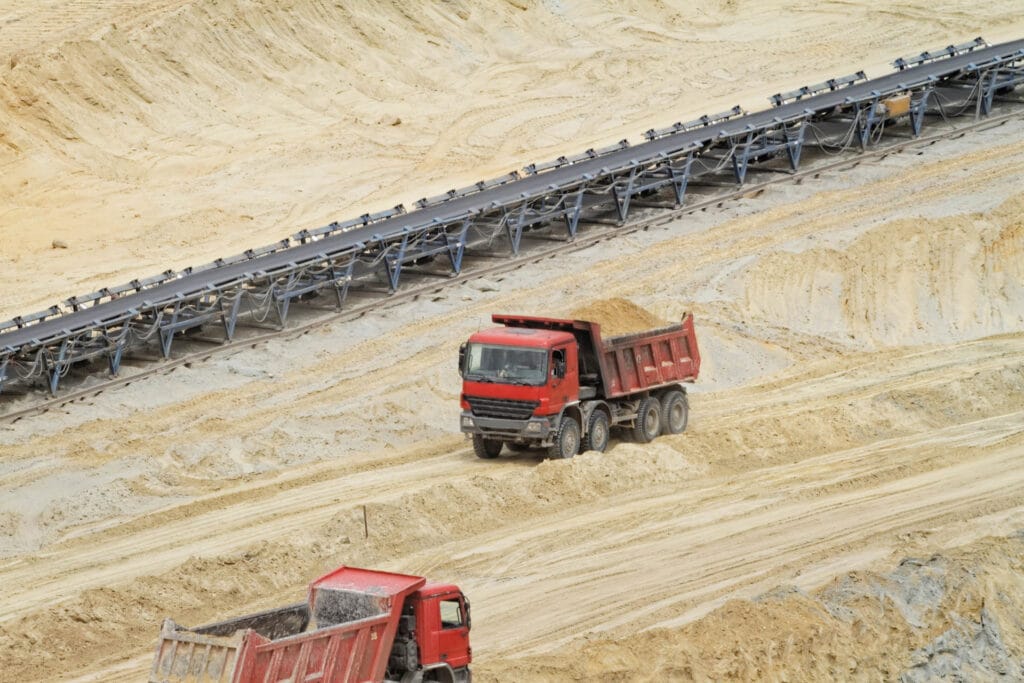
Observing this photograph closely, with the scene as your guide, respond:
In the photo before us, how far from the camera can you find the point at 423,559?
22859 millimetres

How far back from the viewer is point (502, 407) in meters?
26.5

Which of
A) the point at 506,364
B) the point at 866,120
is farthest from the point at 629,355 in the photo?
the point at 866,120

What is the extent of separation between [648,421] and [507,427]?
3.21m

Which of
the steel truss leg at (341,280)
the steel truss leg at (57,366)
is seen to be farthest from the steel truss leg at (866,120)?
the steel truss leg at (57,366)

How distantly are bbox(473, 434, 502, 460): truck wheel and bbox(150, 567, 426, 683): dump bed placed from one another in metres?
11.1

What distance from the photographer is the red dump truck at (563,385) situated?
26312 millimetres

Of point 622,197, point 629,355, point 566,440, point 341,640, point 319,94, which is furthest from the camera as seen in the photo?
point 319,94

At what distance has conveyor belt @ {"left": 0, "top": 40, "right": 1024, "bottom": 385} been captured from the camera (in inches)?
1278

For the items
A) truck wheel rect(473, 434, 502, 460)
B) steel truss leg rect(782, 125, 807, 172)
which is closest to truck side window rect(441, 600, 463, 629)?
truck wheel rect(473, 434, 502, 460)

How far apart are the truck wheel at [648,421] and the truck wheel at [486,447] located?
253 cm

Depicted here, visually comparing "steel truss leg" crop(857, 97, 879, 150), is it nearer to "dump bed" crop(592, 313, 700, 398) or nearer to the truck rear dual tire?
"dump bed" crop(592, 313, 700, 398)

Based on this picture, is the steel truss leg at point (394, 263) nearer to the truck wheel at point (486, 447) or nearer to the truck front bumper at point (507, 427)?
the truck wheel at point (486, 447)

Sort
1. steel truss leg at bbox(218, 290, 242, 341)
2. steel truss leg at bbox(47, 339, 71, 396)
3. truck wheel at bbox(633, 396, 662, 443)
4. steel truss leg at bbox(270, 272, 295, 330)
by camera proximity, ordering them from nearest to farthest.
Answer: truck wheel at bbox(633, 396, 662, 443)
steel truss leg at bbox(47, 339, 71, 396)
steel truss leg at bbox(218, 290, 242, 341)
steel truss leg at bbox(270, 272, 295, 330)

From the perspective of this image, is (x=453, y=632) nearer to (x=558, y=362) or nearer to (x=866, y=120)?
(x=558, y=362)
